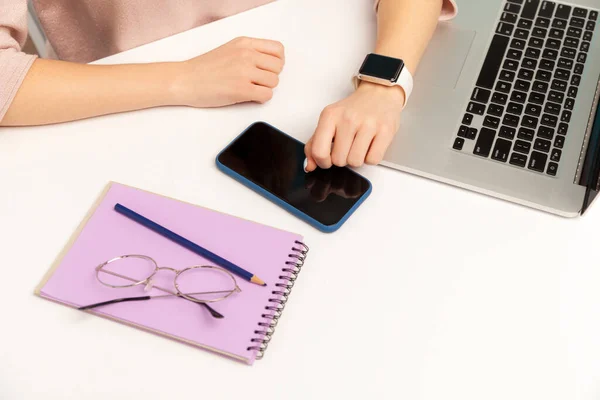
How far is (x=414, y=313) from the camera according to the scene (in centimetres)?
56

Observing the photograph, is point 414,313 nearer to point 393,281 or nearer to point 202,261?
point 393,281

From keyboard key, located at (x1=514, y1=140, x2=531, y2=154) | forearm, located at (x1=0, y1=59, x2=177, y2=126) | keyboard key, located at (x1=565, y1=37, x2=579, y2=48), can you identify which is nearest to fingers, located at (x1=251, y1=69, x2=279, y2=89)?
forearm, located at (x1=0, y1=59, x2=177, y2=126)

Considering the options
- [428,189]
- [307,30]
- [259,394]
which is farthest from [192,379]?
[307,30]

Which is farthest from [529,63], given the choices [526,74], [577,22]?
[577,22]

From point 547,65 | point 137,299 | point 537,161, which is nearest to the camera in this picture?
point 137,299

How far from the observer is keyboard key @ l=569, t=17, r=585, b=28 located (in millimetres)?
813

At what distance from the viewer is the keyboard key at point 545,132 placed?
688mm

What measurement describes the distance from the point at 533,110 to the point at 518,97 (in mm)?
27

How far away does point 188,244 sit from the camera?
58cm

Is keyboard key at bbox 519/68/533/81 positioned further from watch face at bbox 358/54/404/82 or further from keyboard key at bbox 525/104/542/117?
watch face at bbox 358/54/404/82

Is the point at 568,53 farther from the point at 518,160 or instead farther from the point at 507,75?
the point at 518,160

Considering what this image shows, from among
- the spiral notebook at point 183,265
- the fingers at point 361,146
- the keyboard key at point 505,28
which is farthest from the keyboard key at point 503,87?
the spiral notebook at point 183,265

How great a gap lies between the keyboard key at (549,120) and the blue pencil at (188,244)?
0.41m

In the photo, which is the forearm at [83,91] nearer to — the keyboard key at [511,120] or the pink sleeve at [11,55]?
the pink sleeve at [11,55]
